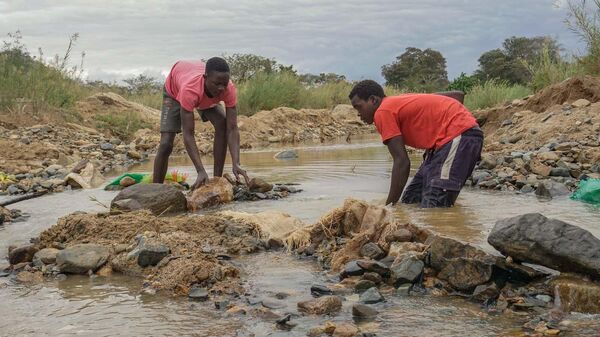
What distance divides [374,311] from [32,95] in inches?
516

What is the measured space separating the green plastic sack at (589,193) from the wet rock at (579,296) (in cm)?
280

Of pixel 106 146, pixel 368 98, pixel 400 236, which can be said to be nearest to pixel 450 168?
pixel 368 98

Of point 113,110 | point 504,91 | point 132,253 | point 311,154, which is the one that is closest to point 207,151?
point 311,154

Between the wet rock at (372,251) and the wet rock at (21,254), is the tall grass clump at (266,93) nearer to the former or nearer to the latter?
the wet rock at (21,254)

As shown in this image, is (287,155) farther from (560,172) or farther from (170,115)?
(560,172)

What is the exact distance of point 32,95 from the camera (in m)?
14.5

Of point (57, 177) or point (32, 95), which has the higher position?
point (32, 95)

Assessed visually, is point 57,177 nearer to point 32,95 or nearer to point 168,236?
point 168,236

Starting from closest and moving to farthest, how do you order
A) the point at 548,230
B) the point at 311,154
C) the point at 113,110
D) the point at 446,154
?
the point at 548,230
the point at 446,154
the point at 311,154
the point at 113,110

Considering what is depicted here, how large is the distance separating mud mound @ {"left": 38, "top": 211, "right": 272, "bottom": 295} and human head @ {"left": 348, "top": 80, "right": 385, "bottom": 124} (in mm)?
1495

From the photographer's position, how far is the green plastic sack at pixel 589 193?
19.1 ft

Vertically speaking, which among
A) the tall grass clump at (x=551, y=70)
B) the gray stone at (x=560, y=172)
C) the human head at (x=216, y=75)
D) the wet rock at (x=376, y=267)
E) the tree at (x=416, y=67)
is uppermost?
the tree at (x=416, y=67)

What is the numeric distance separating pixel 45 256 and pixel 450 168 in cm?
317

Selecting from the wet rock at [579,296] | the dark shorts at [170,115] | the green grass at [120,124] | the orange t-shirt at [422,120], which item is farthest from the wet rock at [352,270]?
the green grass at [120,124]
